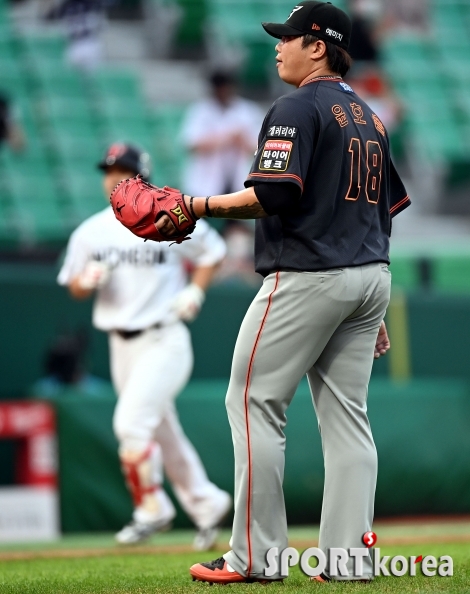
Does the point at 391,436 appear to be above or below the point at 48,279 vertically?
below

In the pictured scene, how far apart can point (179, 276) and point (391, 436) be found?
2656 mm

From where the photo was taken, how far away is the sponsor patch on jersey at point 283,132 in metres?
3.53

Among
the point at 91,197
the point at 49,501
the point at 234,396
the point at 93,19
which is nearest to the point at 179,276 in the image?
the point at 49,501

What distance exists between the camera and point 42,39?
13.0 metres

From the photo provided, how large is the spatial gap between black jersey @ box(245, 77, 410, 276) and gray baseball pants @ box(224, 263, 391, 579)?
7cm

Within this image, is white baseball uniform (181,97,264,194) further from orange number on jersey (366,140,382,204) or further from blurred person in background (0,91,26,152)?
orange number on jersey (366,140,382,204)

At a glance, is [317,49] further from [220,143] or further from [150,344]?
[220,143]

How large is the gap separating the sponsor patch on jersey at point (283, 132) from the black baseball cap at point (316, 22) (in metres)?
0.41

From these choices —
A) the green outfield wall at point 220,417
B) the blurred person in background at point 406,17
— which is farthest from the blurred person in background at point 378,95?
the green outfield wall at point 220,417

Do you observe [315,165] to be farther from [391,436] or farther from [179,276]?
[391,436]

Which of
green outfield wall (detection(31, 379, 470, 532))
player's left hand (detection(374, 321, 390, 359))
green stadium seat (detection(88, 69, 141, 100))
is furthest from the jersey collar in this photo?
green stadium seat (detection(88, 69, 141, 100))

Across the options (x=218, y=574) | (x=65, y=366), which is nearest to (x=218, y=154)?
(x=65, y=366)

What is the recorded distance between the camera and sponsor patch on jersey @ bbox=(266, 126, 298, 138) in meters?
3.53

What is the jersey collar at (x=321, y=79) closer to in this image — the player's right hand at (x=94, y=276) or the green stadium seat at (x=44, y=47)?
the player's right hand at (x=94, y=276)
